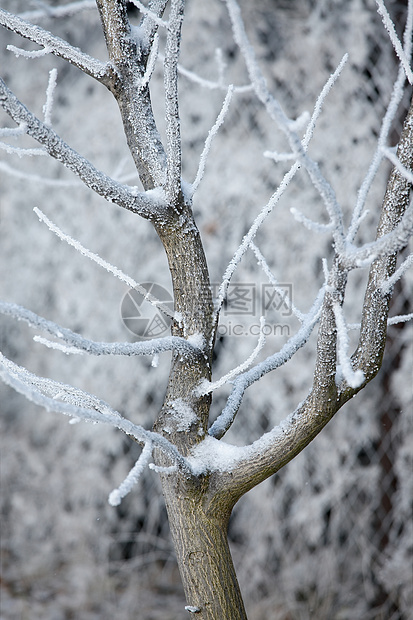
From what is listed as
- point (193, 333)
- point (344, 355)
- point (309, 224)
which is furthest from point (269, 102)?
point (193, 333)

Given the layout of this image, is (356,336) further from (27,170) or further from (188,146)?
(27,170)

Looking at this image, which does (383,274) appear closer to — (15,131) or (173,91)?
(173,91)

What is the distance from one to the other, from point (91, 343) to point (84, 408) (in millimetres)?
91

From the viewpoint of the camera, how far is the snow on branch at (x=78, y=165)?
1.88ft

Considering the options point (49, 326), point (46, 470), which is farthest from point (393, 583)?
point (49, 326)

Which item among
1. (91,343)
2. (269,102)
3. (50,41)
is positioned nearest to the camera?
(269,102)

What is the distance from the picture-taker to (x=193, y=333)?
711 mm

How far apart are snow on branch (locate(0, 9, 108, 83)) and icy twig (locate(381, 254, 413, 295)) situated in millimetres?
419

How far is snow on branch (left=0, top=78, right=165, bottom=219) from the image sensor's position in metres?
0.57

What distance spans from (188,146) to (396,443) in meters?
1.26

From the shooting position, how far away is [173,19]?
59 centimetres

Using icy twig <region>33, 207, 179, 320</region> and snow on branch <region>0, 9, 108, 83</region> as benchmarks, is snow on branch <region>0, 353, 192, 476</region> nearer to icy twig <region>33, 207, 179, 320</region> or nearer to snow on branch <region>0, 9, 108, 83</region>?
icy twig <region>33, 207, 179, 320</region>

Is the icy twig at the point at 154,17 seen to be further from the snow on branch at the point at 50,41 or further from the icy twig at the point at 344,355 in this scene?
the icy twig at the point at 344,355

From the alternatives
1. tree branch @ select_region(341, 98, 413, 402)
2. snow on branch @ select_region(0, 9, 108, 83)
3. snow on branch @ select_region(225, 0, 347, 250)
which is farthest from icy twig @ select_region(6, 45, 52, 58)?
tree branch @ select_region(341, 98, 413, 402)
